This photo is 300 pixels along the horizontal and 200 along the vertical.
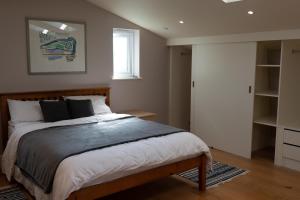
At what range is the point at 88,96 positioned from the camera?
14.7 ft

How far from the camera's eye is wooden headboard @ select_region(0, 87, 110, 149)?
12.7 ft

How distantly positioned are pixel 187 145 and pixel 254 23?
6.29 ft

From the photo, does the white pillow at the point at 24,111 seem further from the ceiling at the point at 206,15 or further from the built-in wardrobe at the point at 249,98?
the built-in wardrobe at the point at 249,98

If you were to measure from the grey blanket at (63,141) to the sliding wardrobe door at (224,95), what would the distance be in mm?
1517

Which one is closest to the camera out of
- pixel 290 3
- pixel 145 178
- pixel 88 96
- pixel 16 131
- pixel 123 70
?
pixel 145 178

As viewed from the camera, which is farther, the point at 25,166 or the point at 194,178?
the point at 194,178

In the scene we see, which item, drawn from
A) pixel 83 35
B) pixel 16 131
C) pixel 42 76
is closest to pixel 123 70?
pixel 83 35

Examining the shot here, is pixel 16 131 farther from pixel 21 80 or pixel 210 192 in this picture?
pixel 210 192

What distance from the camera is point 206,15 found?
404cm

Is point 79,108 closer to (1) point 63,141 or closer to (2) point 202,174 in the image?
(1) point 63,141

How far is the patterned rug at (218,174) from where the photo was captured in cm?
366

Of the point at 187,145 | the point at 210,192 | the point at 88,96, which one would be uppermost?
the point at 88,96

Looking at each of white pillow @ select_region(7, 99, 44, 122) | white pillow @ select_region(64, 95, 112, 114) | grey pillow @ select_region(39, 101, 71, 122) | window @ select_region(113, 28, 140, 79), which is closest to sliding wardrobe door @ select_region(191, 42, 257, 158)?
window @ select_region(113, 28, 140, 79)

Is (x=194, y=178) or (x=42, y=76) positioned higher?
(x=42, y=76)
